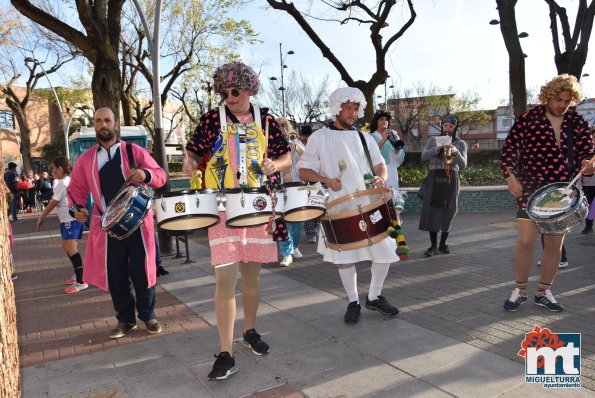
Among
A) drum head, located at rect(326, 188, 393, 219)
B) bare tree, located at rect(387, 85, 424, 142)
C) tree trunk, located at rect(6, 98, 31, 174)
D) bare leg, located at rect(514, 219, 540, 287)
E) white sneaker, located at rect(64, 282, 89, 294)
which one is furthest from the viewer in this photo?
bare tree, located at rect(387, 85, 424, 142)

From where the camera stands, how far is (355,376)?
319cm

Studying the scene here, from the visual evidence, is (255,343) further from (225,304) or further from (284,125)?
(284,125)

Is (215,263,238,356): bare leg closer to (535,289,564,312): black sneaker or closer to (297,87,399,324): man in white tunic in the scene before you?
(297,87,399,324): man in white tunic

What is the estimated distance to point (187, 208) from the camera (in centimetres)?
286

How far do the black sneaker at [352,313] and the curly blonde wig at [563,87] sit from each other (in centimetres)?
257

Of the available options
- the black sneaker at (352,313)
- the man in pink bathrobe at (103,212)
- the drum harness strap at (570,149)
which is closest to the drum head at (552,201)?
the drum harness strap at (570,149)

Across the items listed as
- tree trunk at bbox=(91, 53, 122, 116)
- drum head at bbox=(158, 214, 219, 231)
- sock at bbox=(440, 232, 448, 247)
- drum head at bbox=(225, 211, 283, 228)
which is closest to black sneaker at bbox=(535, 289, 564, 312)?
sock at bbox=(440, 232, 448, 247)

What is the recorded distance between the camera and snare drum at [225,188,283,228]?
2.89 m

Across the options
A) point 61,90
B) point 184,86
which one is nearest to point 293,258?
point 184,86

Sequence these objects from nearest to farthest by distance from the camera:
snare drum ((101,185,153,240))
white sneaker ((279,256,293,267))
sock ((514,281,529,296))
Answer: snare drum ((101,185,153,240))
sock ((514,281,529,296))
white sneaker ((279,256,293,267))

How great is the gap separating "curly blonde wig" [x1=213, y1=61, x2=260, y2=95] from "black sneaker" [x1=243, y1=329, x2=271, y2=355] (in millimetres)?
1890

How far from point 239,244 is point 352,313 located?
57.9 inches

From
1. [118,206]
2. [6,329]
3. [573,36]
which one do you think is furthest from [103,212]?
[573,36]

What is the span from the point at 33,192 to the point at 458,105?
4435 centimetres
